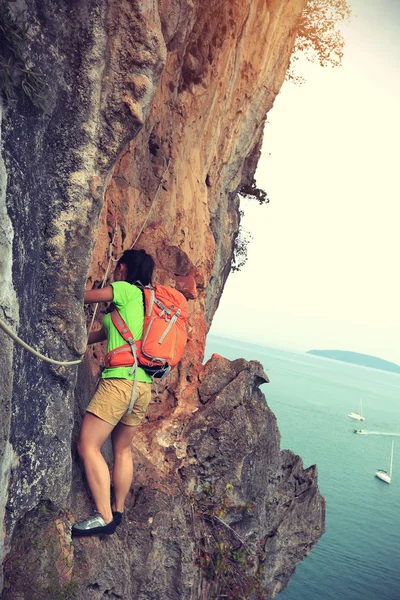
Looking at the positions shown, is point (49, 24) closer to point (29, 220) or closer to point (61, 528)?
point (29, 220)

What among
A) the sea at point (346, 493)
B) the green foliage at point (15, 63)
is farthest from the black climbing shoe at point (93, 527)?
the sea at point (346, 493)

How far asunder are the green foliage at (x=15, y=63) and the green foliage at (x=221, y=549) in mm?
5890

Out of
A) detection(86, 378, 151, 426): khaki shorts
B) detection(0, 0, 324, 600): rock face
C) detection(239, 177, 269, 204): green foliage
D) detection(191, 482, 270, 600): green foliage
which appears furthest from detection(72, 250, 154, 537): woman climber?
detection(239, 177, 269, 204): green foliage

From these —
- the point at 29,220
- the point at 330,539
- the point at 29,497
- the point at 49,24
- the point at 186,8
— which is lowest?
the point at 330,539

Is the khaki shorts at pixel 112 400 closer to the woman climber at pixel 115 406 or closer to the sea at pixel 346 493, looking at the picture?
the woman climber at pixel 115 406

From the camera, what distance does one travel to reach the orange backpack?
19.1 ft

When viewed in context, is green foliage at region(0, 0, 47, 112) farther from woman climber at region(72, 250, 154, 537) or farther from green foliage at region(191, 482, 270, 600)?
green foliage at region(191, 482, 270, 600)

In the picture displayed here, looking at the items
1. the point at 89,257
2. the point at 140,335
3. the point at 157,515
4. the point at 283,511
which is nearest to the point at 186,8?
the point at 89,257

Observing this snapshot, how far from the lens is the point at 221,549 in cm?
837

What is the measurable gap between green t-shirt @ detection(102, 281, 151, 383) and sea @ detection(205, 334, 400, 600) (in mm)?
34725

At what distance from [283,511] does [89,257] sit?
6.98 metres

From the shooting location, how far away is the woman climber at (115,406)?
5.77 meters

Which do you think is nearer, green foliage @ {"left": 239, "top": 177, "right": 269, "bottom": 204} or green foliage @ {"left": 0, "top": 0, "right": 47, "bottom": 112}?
green foliage @ {"left": 0, "top": 0, "right": 47, "bottom": 112}

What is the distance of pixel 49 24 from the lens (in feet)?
16.1
